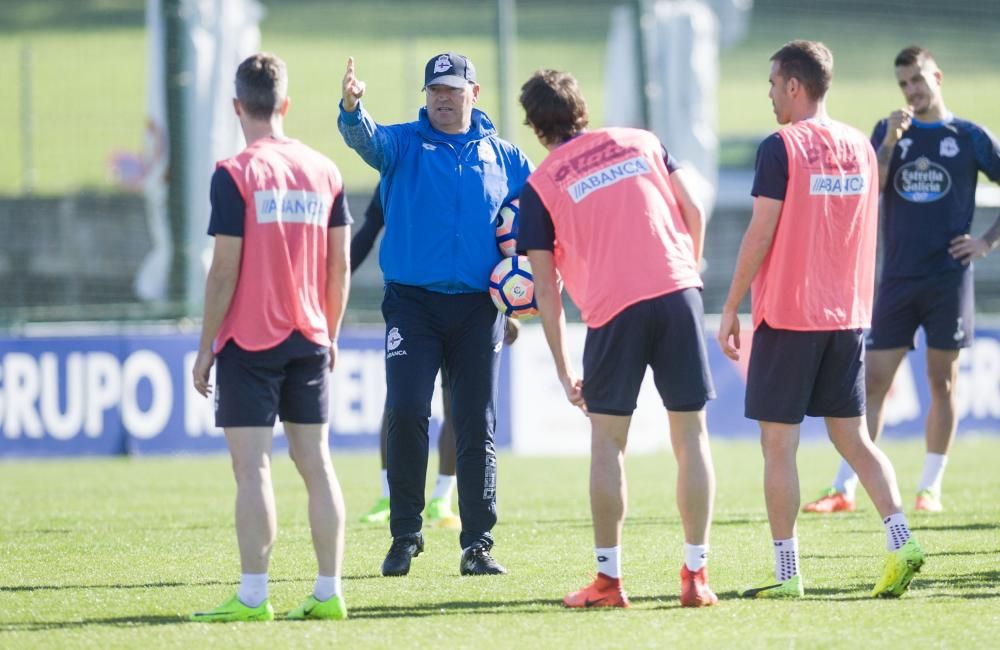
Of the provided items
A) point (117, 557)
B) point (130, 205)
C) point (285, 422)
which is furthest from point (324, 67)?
point (285, 422)

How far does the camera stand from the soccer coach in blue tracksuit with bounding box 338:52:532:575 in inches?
278

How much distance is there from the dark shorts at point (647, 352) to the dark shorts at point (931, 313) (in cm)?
342

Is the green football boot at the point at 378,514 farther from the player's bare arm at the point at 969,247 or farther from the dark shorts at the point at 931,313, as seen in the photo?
the player's bare arm at the point at 969,247

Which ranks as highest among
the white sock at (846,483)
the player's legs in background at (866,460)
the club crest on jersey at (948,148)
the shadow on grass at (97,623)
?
the club crest on jersey at (948,148)

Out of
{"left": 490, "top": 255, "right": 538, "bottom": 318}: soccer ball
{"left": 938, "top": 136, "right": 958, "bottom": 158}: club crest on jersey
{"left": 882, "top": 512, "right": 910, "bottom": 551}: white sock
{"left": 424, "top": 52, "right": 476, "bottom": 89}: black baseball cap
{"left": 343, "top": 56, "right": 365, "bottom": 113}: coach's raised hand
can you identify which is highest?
{"left": 424, "top": 52, "right": 476, "bottom": 89}: black baseball cap

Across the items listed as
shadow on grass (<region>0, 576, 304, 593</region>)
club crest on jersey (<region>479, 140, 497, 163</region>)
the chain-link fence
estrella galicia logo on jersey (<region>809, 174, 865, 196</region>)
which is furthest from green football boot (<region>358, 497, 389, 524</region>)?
the chain-link fence

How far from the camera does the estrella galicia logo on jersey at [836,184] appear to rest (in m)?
6.17

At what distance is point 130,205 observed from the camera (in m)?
19.7

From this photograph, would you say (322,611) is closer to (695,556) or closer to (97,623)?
(97,623)

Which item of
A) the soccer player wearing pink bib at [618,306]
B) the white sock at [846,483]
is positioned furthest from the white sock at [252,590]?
the white sock at [846,483]

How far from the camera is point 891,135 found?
27.7 ft

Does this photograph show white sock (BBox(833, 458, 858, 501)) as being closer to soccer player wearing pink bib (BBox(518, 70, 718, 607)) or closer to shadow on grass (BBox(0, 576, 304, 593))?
soccer player wearing pink bib (BBox(518, 70, 718, 607))

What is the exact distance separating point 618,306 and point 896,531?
151 centimetres

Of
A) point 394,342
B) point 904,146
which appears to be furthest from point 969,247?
point 394,342
